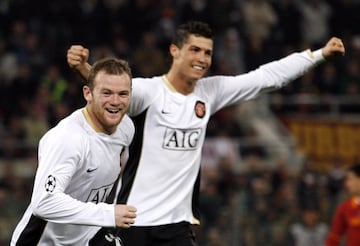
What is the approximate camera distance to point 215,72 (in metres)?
17.1

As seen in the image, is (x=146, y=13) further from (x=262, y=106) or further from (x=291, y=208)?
(x=291, y=208)

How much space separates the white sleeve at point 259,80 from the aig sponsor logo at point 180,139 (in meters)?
0.42

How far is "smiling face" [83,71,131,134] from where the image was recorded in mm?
6305

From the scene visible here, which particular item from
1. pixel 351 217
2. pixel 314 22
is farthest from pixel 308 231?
pixel 314 22

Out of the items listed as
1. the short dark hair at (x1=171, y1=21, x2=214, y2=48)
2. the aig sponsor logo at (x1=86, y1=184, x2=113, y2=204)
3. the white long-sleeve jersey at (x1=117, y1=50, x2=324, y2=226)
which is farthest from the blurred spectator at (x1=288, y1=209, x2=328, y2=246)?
the aig sponsor logo at (x1=86, y1=184, x2=113, y2=204)

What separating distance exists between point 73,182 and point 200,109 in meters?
1.79

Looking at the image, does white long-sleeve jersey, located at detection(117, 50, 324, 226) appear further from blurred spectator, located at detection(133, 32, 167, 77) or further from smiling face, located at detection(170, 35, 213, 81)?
blurred spectator, located at detection(133, 32, 167, 77)

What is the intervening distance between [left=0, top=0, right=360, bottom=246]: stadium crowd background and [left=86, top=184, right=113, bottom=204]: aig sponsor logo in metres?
6.11

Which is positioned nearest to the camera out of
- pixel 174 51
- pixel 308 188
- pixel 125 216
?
pixel 125 216

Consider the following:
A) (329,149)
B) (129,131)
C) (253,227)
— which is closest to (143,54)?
(329,149)

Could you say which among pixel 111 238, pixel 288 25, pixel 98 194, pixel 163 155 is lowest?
pixel 111 238

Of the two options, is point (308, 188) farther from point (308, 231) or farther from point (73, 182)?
point (73, 182)

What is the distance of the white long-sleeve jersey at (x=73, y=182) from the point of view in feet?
19.8

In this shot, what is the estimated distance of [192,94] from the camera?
8023 millimetres
